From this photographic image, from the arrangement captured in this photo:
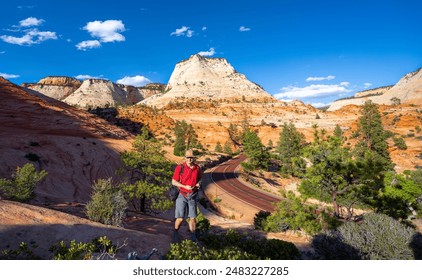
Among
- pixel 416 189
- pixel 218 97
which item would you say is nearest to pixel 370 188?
pixel 416 189

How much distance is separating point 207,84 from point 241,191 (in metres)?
109

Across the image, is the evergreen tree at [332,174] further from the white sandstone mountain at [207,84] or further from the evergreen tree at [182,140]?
the white sandstone mountain at [207,84]

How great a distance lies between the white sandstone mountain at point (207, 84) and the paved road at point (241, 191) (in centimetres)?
8018

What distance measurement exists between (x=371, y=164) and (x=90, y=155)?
92.0 ft

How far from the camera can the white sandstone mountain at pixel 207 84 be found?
12412cm

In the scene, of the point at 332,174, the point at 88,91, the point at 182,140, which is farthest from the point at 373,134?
the point at 88,91

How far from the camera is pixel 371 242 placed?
707cm

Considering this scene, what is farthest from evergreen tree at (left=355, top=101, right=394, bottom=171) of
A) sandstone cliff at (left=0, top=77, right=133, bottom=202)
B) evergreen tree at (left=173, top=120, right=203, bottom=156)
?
evergreen tree at (left=173, top=120, right=203, bottom=156)

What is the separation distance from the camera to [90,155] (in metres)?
28.7

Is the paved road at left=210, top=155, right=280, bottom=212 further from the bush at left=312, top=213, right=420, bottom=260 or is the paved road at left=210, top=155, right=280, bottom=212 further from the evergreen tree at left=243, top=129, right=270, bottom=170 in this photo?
the bush at left=312, top=213, right=420, bottom=260

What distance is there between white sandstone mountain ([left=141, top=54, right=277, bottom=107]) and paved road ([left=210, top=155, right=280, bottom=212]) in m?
80.2

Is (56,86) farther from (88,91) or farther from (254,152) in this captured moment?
(254,152)

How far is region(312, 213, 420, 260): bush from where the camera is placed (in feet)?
22.0
